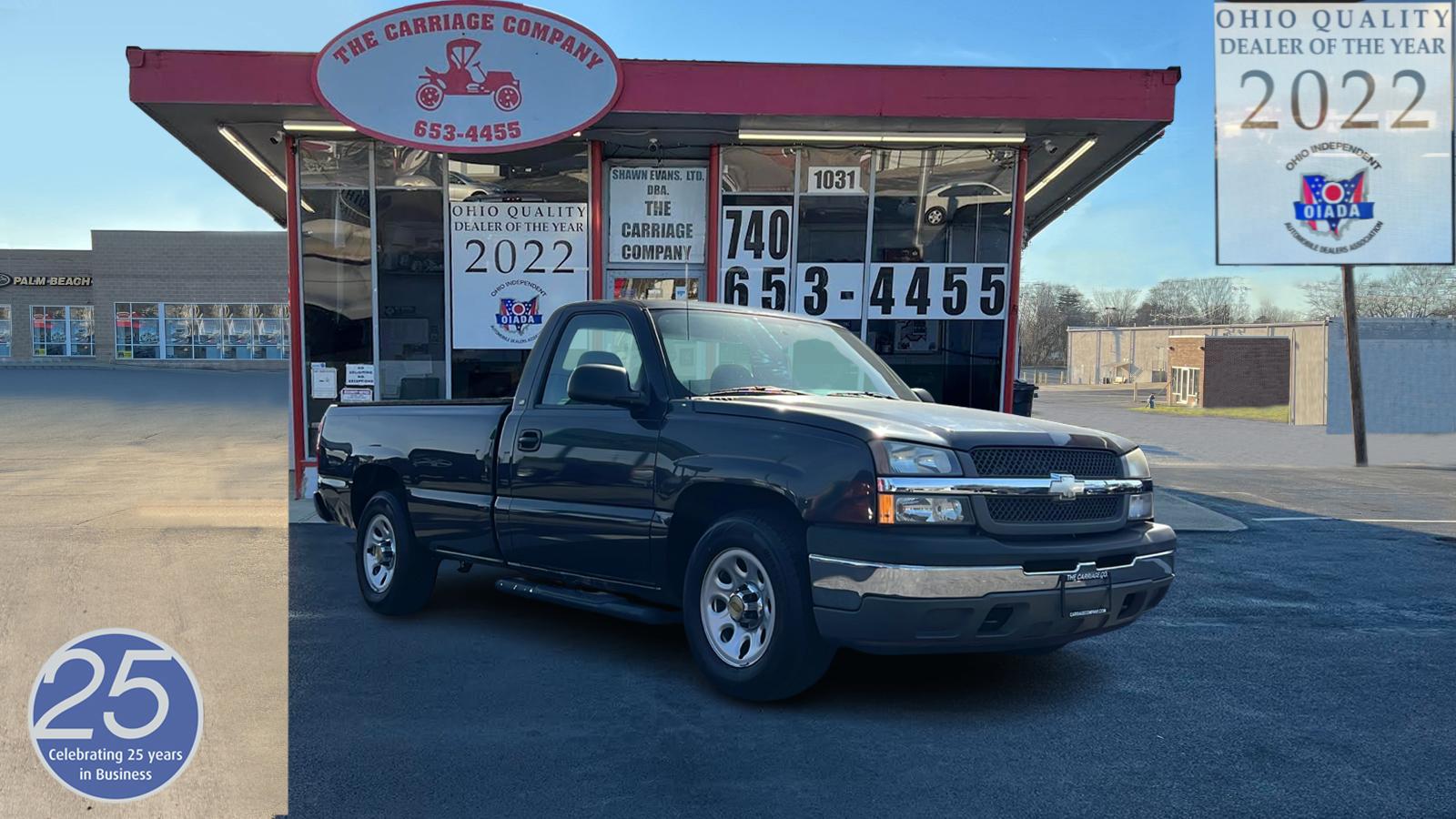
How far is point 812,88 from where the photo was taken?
11.8 meters

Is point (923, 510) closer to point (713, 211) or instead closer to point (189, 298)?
point (713, 211)

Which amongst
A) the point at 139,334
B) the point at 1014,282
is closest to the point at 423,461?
the point at 1014,282

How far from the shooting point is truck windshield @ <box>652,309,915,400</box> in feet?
19.4

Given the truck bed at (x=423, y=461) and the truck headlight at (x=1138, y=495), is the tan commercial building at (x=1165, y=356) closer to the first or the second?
the truck headlight at (x=1138, y=495)

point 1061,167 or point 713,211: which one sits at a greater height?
point 1061,167

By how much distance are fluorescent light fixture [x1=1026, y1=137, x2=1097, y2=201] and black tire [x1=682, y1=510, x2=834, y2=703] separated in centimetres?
910

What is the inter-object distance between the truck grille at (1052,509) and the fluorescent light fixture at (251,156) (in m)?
10.3

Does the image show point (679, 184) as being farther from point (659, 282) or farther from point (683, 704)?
point (683, 704)

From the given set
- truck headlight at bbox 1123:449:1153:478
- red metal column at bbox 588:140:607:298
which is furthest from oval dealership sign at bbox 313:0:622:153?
truck headlight at bbox 1123:449:1153:478

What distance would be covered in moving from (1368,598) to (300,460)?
10591 millimetres

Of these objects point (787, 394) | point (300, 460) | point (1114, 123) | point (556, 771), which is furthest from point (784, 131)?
point (556, 771)

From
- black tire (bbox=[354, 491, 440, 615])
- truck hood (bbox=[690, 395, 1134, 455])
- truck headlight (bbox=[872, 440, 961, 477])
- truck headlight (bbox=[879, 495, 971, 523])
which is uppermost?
truck hood (bbox=[690, 395, 1134, 455])

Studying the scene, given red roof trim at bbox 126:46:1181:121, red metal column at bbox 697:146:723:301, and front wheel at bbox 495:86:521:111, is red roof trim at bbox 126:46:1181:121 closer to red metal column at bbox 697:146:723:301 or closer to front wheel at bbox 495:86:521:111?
front wheel at bbox 495:86:521:111

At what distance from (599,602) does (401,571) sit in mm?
1690
